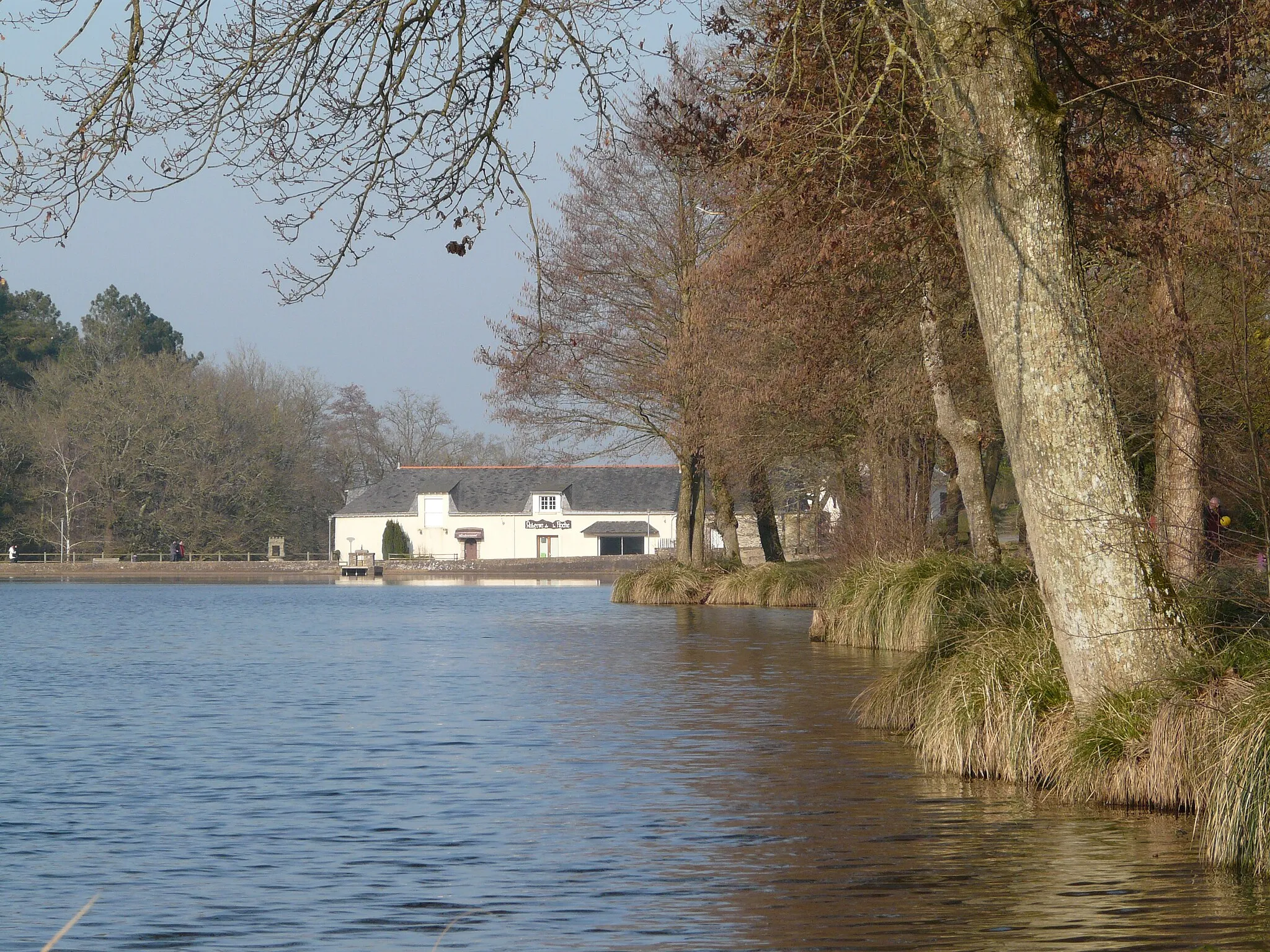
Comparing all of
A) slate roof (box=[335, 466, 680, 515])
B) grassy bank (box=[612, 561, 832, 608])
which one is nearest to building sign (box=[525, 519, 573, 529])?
slate roof (box=[335, 466, 680, 515])

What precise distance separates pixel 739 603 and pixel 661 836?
27.1 m

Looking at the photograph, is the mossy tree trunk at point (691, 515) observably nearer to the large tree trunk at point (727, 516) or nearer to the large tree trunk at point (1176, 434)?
the large tree trunk at point (727, 516)

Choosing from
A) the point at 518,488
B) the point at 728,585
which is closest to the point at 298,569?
the point at 518,488

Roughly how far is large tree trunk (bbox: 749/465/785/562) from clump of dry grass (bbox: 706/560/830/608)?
2.15m

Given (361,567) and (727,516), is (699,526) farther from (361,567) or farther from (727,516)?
(361,567)

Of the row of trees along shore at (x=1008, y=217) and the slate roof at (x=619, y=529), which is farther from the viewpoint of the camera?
the slate roof at (x=619, y=529)

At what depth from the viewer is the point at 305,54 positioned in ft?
32.2

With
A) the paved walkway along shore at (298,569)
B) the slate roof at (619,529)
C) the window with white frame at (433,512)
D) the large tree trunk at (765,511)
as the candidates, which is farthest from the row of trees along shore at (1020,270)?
the window with white frame at (433,512)

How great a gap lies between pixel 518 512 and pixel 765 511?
163 ft

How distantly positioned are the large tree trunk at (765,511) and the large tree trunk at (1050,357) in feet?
80.9

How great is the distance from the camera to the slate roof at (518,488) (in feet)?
290

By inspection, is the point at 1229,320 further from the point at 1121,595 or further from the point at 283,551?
→ the point at 283,551

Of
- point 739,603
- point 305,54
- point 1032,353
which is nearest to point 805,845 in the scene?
point 1032,353

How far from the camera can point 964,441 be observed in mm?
22719
